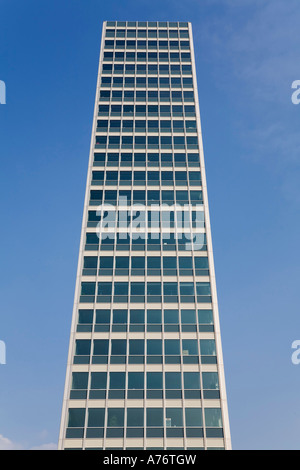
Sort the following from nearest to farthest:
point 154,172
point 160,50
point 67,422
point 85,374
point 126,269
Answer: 1. point 67,422
2. point 85,374
3. point 126,269
4. point 154,172
5. point 160,50

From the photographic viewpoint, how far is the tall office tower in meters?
41.1

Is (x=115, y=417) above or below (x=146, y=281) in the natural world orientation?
below

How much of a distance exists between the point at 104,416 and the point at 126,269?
1597 cm

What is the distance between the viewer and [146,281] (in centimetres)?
4988

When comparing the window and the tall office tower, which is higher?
the tall office tower

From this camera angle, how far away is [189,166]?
59.9 m

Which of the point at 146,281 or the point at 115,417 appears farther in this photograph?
the point at 146,281

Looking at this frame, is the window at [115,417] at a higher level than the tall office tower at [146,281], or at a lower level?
lower

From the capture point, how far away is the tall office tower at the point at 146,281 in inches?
1617

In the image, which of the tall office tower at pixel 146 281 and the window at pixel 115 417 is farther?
the tall office tower at pixel 146 281

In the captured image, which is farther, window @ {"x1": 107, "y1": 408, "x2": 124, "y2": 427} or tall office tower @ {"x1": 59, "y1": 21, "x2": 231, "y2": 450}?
tall office tower @ {"x1": 59, "y1": 21, "x2": 231, "y2": 450}

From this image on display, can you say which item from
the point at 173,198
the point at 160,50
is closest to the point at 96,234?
the point at 173,198
